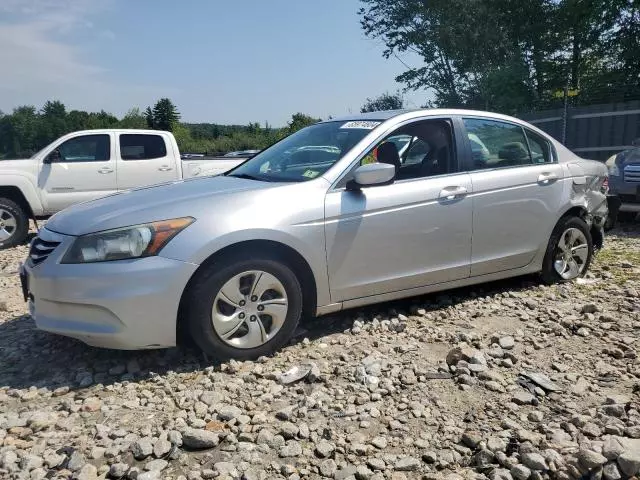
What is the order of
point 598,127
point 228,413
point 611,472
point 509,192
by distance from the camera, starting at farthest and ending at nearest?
point 598,127 → point 509,192 → point 228,413 → point 611,472

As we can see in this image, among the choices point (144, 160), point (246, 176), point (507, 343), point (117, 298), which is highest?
point (144, 160)

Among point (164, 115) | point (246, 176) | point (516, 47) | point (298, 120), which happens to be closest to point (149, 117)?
point (164, 115)

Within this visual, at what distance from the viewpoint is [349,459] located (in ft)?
8.40

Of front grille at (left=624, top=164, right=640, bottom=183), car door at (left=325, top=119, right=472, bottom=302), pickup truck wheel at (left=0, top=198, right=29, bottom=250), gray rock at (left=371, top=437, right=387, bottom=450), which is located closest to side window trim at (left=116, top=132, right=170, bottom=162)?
pickup truck wheel at (left=0, top=198, right=29, bottom=250)

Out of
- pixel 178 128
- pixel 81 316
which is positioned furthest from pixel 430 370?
pixel 178 128

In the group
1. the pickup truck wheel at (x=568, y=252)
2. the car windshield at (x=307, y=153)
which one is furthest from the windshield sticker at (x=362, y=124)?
the pickup truck wheel at (x=568, y=252)

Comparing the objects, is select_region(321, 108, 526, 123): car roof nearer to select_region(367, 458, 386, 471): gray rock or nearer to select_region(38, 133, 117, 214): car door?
select_region(367, 458, 386, 471): gray rock

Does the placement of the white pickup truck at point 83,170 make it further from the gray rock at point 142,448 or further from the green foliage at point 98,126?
the green foliage at point 98,126

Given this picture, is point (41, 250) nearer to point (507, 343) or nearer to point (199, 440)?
point (199, 440)

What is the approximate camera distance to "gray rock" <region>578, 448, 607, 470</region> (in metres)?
2.38

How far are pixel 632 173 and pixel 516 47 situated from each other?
60.3 feet

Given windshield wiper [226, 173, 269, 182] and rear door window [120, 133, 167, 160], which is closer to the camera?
windshield wiper [226, 173, 269, 182]

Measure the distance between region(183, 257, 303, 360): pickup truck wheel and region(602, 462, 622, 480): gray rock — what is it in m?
1.93

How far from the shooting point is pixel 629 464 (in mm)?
2354
